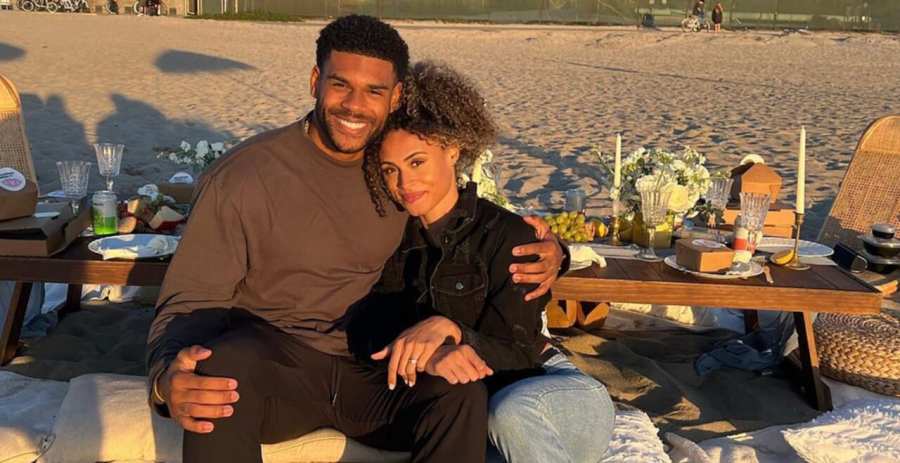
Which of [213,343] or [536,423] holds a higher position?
[213,343]

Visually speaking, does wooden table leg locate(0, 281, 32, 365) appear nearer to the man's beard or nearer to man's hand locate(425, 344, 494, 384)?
the man's beard

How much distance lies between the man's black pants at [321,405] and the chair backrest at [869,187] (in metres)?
3.58

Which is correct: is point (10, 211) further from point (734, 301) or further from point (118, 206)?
point (734, 301)

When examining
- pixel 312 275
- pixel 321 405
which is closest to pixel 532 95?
pixel 312 275

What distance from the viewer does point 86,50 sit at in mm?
22359

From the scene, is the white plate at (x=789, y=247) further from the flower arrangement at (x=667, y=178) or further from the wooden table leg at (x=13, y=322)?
the wooden table leg at (x=13, y=322)

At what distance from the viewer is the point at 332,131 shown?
287cm

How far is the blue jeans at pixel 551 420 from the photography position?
2.53 metres

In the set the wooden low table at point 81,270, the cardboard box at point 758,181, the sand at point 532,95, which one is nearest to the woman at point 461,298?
the wooden low table at point 81,270

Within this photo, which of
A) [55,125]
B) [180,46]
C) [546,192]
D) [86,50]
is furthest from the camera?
[180,46]

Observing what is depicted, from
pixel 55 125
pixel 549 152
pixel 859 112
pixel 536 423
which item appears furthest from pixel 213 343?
pixel 859 112

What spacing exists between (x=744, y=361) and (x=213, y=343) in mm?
2920

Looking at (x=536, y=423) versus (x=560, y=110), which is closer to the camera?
(x=536, y=423)

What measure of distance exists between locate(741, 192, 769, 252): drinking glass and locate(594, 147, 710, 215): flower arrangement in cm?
29
